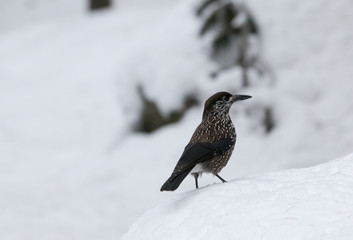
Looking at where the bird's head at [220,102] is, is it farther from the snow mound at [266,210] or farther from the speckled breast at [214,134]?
the snow mound at [266,210]

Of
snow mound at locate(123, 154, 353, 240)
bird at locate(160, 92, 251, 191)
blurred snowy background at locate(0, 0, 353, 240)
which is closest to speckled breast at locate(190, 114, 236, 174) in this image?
bird at locate(160, 92, 251, 191)

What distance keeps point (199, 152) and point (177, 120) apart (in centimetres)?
539

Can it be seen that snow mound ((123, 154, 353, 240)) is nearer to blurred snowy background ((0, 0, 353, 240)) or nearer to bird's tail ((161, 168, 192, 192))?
bird's tail ((161, 168, 192, 192))

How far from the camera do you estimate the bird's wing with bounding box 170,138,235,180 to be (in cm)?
517

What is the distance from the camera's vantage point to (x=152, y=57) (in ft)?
37.3

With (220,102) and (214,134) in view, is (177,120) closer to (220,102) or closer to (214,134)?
(220,102)

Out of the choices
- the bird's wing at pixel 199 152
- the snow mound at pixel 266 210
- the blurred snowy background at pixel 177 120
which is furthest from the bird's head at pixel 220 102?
the blurred snowy background at pixel 177 120

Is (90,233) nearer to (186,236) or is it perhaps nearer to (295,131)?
(295,131)

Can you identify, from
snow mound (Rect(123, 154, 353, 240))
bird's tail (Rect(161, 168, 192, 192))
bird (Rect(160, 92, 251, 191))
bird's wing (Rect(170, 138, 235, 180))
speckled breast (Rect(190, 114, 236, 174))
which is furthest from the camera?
speckled breast (Rect(190, 114, 236, 174))

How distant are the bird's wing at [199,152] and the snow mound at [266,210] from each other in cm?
25

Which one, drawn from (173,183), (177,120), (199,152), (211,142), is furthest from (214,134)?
(177,120)

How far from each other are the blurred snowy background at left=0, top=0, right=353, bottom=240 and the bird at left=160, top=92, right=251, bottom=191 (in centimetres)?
356

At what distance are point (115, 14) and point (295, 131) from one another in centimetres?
999

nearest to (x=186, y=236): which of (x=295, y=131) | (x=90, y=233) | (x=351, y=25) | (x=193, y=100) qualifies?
(x=90, y=233)
